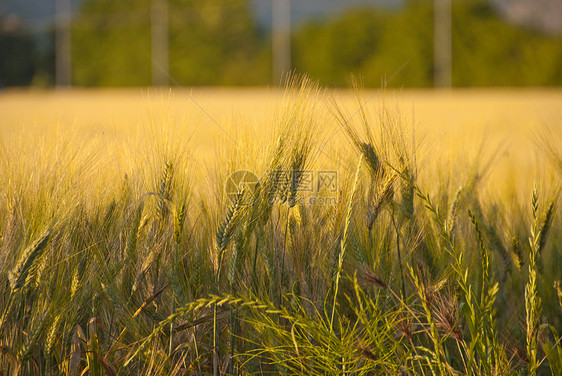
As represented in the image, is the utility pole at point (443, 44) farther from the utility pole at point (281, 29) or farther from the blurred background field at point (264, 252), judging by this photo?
the blurred background field at point (264, 252)

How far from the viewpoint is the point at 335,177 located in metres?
1.44

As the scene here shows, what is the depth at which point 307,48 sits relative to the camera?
79.3 ft

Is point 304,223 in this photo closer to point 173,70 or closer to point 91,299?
point 91,299

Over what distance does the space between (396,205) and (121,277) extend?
0.71 meters

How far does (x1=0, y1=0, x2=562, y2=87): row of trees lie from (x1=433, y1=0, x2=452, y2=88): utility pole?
0.84 m

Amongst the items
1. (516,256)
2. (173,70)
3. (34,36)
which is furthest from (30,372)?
(34,36)

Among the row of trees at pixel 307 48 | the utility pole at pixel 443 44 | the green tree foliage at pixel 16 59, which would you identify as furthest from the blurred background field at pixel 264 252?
the green tree foliage at pixel 16 59

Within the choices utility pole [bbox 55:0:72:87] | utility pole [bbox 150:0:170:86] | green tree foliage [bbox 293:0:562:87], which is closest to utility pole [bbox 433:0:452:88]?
green tree foliage [bbox 293:0:562:87]

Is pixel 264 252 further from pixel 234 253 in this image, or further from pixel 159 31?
pixel 159 31

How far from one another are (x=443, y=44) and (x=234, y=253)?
18841mm

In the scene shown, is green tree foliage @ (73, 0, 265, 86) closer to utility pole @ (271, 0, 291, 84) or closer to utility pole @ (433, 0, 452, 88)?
utility pole @ (271, 0, 291, 84)
